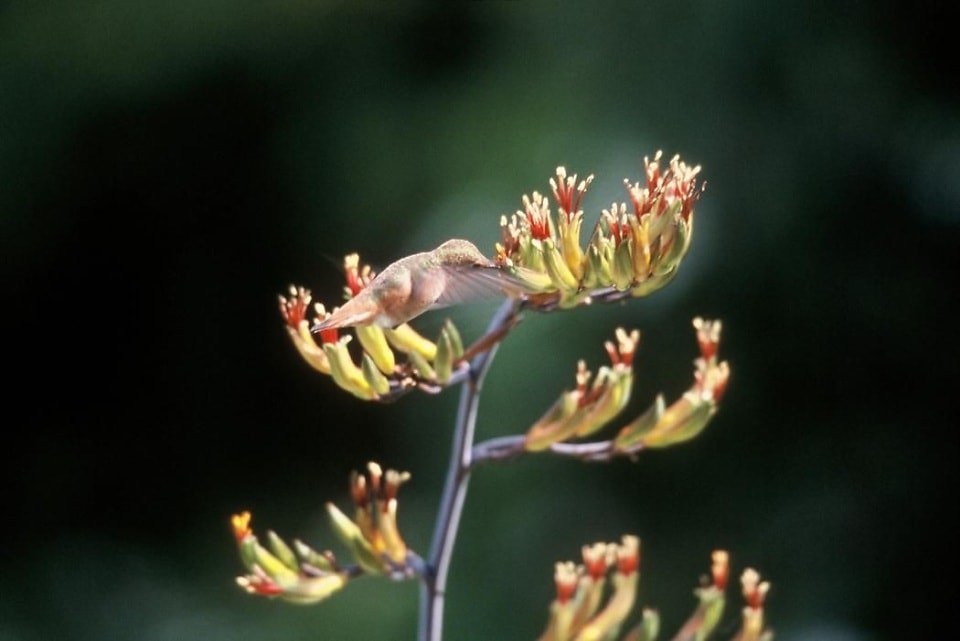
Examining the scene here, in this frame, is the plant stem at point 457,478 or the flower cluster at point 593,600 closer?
the plant stem at point 457,478

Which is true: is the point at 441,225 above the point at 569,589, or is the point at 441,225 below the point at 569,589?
above

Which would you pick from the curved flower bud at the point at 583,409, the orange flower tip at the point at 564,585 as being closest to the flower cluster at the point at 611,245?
the curved flower bud at the point at 583,409

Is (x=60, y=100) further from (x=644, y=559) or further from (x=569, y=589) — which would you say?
(x=569, y=589)

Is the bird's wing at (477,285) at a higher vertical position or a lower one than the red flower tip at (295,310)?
lower

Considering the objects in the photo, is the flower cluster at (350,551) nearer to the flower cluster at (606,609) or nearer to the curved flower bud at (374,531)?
the curved flower bud at (374,531)

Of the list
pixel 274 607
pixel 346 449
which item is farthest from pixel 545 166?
pixel 274 607

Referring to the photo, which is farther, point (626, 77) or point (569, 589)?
point (626, 77)

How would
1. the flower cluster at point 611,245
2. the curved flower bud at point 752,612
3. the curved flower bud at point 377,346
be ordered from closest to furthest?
the flower cluster at point 611,245 → the curved flower bud at point 377,346 → the curved flower bud at point 752,612
